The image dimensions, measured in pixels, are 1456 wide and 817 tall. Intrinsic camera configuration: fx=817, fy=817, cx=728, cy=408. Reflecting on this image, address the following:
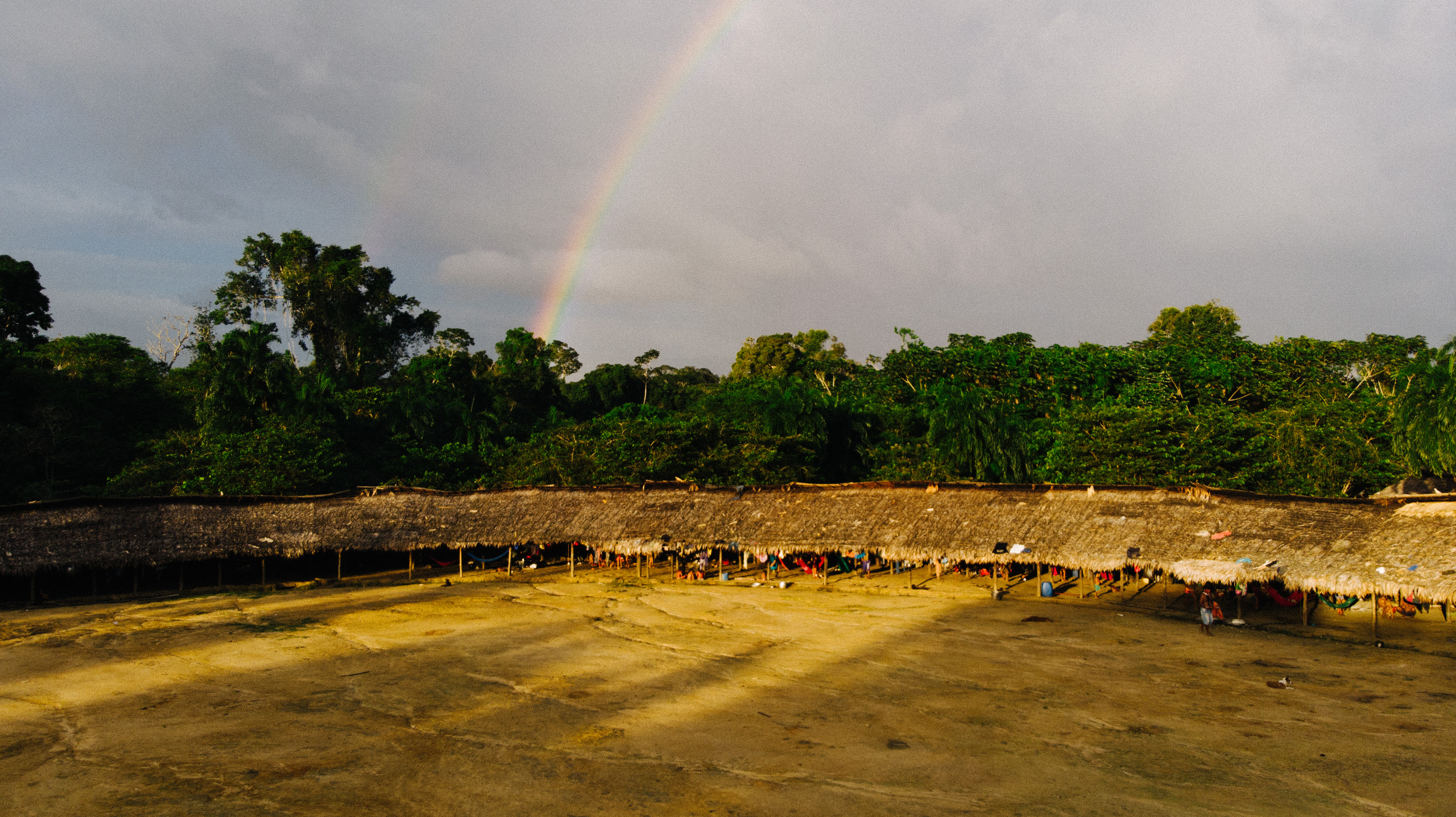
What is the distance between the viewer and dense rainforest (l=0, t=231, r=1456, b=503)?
2308 centimetres

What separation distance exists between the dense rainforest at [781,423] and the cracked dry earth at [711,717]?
8.38 metres

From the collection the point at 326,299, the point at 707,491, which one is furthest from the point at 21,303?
the point at 707,491

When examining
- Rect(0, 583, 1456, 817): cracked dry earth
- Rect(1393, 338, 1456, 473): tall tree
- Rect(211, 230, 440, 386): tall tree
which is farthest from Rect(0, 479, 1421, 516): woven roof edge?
Rect(211, 230, 440, 386): tall tree

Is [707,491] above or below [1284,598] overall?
above

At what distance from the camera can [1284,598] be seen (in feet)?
58.0

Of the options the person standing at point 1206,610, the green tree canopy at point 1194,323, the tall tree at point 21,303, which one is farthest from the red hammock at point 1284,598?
the tall tree at point 21,303

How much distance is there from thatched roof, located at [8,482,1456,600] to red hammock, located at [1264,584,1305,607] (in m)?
2.00

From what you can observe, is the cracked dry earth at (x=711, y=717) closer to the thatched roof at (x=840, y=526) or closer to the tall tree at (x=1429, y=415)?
the thatched roof at (x=840, y=526)

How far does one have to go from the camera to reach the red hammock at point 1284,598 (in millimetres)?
17422

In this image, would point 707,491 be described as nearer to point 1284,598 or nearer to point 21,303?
point 1284,598

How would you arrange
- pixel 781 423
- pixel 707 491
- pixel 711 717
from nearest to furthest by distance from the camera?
pixel 711 717 → pixel 707 491 → pixel 781 423

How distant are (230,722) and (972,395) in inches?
950

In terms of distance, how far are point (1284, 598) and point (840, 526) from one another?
977 centimetres

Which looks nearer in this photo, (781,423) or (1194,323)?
(781,423)
